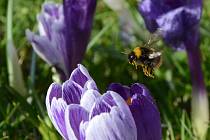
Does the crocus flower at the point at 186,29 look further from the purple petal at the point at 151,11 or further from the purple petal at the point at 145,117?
the purple petal at the point at 145,117

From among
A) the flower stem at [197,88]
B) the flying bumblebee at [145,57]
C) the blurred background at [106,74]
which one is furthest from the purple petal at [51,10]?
the flying bumblebee at [145,57]

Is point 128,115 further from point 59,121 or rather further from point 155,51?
point 155,51

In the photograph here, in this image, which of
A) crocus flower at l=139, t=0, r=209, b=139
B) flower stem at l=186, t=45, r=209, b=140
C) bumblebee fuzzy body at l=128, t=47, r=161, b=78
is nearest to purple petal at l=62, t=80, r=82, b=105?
bumblebee fuzzy body at l=128, t=47, r=161, b=78

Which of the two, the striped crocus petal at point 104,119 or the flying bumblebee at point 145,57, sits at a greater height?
the flying bumblebee at point 145,57

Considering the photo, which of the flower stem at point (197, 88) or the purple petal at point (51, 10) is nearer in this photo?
the flower stem at point (197, 88)

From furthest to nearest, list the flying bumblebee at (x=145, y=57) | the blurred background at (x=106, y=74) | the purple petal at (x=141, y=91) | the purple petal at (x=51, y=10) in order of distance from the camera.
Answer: the purple petal at (x=51, y=10)
the blurred background at (x=106, y=74)
the flying bumblebee at (x=145, y=57)
the purple petal at (x=141, y=91)

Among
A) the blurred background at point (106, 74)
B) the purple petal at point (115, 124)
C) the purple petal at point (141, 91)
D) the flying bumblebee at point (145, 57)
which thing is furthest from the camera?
the blurred background at point (106, 74)

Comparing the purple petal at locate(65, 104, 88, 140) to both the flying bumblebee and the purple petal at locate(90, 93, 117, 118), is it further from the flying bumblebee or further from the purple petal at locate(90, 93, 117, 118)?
the flying bumblebee

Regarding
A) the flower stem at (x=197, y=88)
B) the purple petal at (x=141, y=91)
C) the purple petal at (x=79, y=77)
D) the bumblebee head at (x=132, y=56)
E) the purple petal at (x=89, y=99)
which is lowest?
the flower stem at (x=197, y=88)
